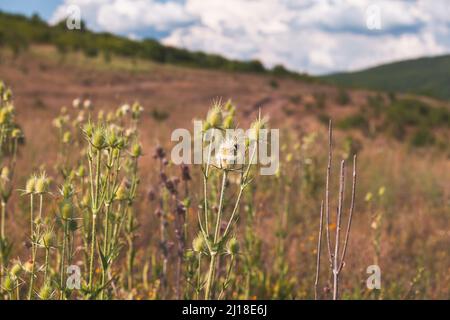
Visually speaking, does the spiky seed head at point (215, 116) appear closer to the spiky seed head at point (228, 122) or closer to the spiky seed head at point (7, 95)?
the spiky seed head at point (228, 122)

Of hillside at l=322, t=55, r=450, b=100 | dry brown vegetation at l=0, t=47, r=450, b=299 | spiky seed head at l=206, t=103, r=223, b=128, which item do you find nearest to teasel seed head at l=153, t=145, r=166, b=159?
dry brown vegetation at l=0, t=47, r=450, b=299

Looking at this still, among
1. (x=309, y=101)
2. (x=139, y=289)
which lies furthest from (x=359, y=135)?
(x=139, y=289)

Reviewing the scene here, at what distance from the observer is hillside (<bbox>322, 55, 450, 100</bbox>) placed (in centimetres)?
5301

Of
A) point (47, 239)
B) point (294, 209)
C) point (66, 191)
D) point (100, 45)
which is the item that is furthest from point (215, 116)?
point (100, 45)

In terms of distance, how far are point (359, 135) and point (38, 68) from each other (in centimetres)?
1105

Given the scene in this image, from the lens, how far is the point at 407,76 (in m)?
60.1

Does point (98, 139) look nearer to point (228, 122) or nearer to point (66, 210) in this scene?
point (66, 210)

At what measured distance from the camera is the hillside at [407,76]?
5301 centimetres

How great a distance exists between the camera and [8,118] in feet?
8.55

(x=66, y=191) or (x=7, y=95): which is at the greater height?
(x=7, y=95)

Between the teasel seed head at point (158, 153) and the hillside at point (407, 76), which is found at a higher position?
the hillside at point (407, 76)

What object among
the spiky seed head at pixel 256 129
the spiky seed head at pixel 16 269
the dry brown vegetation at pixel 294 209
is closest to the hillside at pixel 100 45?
the dry brown vegetation at pixel 294 209

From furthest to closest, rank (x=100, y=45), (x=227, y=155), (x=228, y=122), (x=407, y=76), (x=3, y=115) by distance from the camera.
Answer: (x=407, y=76)
(x=100, y=45)
(x=3, y=115)
(x=228, y=122)
(x=227, y=155)

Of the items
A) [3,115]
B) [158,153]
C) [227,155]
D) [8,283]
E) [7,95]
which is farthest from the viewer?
Result: [158,153]
